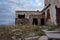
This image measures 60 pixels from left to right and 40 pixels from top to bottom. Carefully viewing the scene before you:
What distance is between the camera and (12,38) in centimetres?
676

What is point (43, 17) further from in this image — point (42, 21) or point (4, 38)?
point (4, 38)

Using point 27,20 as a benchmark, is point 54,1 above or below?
above

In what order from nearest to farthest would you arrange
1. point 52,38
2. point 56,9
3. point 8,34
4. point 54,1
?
point 52,38 < point 8,34 < point 56,9 < point 54,1

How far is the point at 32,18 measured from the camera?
2031 cm

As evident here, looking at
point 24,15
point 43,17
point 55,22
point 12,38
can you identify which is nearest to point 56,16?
point 55,22

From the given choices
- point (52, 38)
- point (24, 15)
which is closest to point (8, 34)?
point (52, 38)

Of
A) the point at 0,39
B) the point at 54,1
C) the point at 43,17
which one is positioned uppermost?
the point at 54,1

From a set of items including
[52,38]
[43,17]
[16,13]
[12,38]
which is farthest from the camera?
[16,13]

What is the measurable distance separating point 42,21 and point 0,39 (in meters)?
14.0

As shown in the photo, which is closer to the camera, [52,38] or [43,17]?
[52,38]

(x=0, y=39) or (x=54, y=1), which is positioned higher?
(x=54, y=1)

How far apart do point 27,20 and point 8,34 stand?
44.8 feet

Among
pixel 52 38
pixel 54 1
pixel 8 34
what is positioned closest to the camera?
pixel 52 38

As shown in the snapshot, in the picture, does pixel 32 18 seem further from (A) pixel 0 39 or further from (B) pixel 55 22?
(A) pixel 0 39
